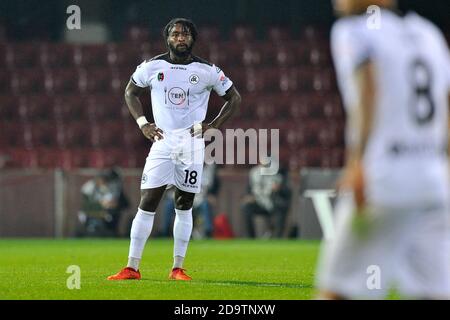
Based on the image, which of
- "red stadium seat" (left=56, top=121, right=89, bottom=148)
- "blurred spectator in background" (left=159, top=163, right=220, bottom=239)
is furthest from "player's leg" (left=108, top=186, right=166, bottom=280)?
"red stadium seat" (left=56, top=121, right=89, bottom=148)

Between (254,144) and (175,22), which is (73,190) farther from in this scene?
(175,22)

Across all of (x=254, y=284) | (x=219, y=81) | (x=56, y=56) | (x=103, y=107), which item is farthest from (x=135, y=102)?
(x=56, y=56)

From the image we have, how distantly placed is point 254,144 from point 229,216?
97.3 inches

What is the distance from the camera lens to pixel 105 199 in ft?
66.1

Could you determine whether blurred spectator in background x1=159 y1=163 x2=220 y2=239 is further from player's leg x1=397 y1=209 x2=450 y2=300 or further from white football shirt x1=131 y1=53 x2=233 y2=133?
player's leg x1=397 y1=209 x2=450 y2=300

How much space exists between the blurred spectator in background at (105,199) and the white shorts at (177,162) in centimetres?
1053

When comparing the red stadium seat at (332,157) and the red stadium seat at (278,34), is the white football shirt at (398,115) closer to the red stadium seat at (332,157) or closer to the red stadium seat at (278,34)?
the red stadium seat at (332,157)

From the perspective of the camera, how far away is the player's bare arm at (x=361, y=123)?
4453 mm

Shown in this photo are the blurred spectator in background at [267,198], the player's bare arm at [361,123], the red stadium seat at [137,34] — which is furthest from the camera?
the red stadium seat at [137,34]

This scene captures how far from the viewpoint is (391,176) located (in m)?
4.50

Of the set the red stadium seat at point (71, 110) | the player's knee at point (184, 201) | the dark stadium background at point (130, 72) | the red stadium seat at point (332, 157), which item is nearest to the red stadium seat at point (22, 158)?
the dark stadium background at point (130, 72)

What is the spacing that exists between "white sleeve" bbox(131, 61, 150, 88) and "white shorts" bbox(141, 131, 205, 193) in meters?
0.51

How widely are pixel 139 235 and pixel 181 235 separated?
41 cm
